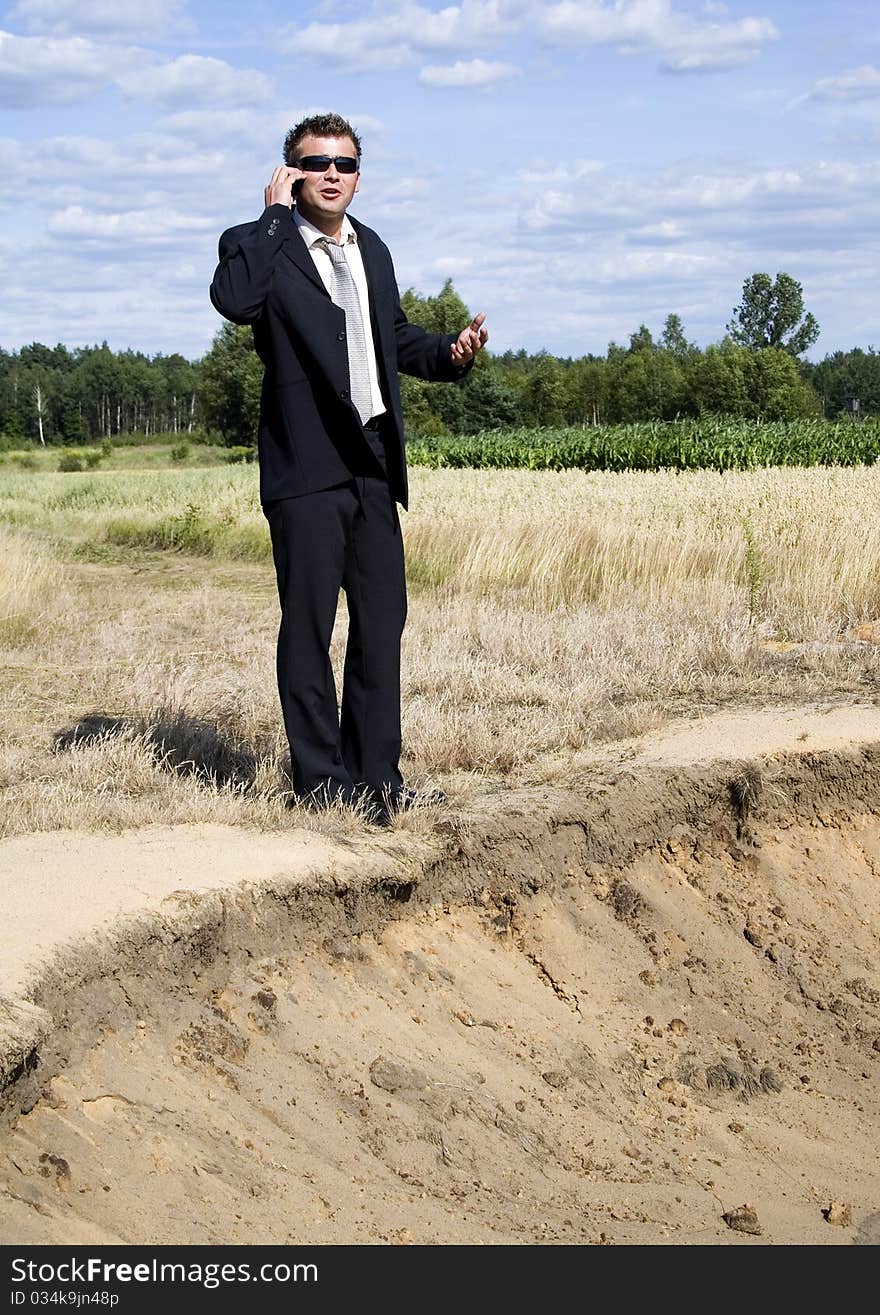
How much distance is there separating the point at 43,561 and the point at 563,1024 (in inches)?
412

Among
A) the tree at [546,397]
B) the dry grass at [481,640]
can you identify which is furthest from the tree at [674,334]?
the dry grass at [481,640]

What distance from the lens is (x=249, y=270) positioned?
470 cm

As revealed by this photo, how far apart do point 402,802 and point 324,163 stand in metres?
2.31

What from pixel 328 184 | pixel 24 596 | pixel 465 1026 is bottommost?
pixel 465 1026

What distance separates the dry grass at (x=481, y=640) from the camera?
6254mm

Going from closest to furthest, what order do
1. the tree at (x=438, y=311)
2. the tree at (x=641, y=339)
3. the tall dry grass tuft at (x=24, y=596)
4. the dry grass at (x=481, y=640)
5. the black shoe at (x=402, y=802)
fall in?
1. the black shoe at (x=402, y=802)
2. the dry grass at (x=481, y=640)
3. the tall dry grass tuft at (x=24, y=596)
4. the tree at (x=438, y=311)
5. the tree at (x=641, y=339)

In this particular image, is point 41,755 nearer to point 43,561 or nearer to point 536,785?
point 536,785

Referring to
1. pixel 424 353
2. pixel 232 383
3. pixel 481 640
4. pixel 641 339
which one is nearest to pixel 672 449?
pixel 481 640

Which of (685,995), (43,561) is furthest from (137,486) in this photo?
(685,995)

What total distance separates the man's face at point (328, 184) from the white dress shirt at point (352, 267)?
0.24 feet

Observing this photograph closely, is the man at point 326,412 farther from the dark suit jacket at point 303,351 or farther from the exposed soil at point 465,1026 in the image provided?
the exposed soil at point 465,1026

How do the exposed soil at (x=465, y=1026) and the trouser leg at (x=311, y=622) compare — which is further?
the trouser leg at (x=311, y=622)

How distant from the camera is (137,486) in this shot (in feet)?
106

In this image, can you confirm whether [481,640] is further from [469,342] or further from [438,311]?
[438,311]
